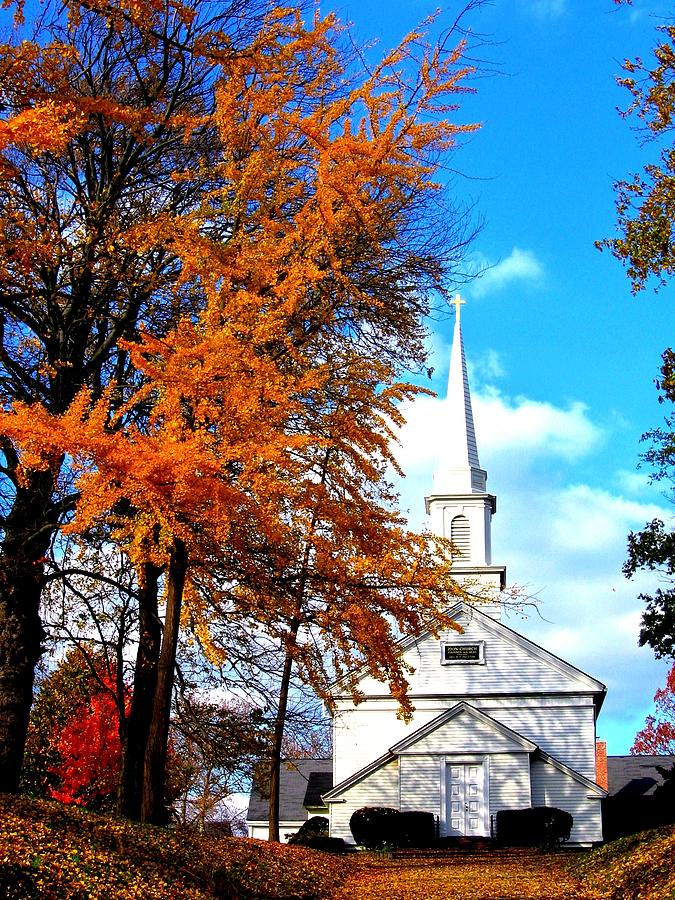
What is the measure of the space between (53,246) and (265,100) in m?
3.59

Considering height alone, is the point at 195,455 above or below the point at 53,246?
below

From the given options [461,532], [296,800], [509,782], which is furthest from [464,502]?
[296,800]

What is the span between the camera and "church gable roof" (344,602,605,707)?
105 ft

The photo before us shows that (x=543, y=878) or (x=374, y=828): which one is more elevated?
(x=374, y=828)

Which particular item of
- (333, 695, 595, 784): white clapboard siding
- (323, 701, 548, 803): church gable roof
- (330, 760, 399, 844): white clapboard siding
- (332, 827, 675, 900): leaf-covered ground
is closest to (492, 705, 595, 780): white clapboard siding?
(333, 695, 595, 784): white clapboard siding

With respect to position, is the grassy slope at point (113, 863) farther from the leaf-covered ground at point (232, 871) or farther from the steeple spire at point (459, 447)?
the steeple spire at point (459, 447)

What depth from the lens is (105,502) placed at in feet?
35.0

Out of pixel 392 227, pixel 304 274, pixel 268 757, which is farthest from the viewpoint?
pixel 268 757

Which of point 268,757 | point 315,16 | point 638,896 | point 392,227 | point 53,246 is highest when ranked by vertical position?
point 315,16

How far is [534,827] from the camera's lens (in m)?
27.8

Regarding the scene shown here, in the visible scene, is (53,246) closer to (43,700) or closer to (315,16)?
(315,16)

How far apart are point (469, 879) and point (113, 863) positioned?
10.3 m

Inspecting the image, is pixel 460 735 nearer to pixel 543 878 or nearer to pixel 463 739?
pixel 463 739

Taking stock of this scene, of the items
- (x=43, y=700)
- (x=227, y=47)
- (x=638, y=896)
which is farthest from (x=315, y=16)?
(x=43, y=700)
